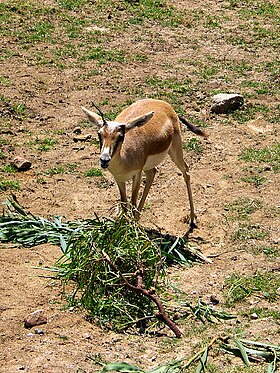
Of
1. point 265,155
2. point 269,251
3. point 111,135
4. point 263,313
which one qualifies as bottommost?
point 265,155

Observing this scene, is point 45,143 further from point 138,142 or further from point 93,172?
point 138,142

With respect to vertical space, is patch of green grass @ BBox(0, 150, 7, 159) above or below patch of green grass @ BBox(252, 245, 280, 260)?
below

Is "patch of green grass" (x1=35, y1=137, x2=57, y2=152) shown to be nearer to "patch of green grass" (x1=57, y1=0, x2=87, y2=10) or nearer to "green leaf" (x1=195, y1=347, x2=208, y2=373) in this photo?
"green leaf" (x1=195, y1=347, x2=208, y2=373)

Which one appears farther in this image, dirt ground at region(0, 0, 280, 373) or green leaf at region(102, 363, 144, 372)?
dirt ground at region(0, 0, 280, 373)

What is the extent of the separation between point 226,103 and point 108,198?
3434 millimetres

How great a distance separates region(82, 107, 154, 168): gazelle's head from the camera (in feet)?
25.4

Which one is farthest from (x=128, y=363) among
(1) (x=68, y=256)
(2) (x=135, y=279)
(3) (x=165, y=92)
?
(3) (x=165, y=92)

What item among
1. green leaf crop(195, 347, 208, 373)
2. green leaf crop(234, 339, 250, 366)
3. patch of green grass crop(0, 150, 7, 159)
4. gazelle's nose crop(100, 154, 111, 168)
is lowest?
patch of green grass crop(0, 150, 7, 159)

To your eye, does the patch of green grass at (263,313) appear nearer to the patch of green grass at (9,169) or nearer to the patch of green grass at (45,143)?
the patch of green grass at (9,169)

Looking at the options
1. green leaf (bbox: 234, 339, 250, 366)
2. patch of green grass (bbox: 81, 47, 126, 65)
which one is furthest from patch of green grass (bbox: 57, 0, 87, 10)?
green leaf (bbox: 234, 339, 250, 366)

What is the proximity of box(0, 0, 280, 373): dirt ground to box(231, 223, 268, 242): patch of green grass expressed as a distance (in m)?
0.11

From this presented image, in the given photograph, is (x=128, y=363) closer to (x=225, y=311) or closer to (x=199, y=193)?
Answer: (x=225, y=311)

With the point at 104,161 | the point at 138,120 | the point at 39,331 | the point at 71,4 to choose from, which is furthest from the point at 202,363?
the point at 71,4

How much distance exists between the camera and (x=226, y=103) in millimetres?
12328
